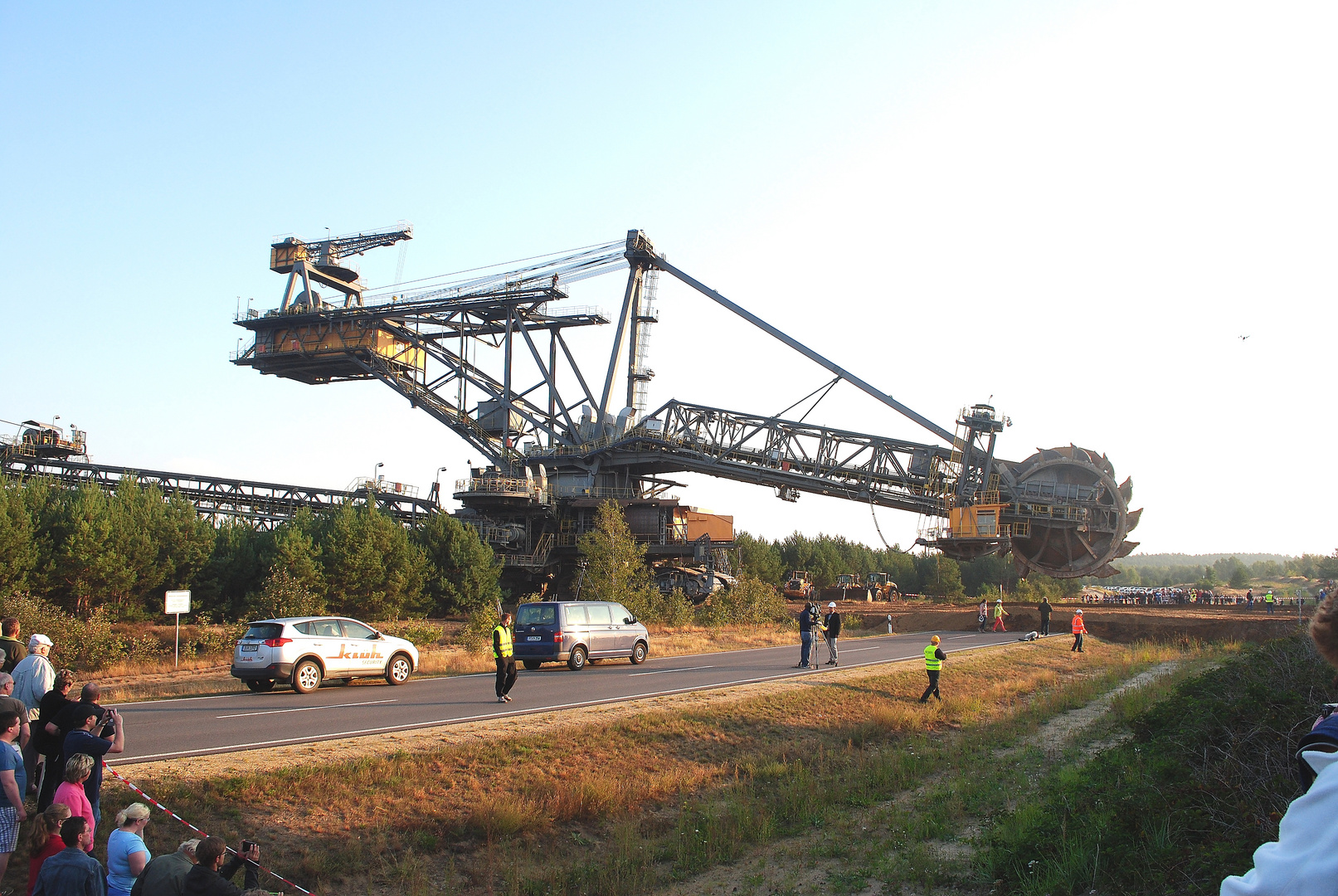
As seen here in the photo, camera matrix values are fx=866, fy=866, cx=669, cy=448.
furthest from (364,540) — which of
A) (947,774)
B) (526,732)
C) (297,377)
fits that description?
(947,774)

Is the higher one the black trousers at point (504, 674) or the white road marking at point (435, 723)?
the black trousers at point (504, 674)

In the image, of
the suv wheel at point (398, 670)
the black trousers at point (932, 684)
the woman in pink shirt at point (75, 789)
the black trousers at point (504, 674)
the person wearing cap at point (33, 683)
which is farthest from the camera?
the suv wheel at point (398, 670)

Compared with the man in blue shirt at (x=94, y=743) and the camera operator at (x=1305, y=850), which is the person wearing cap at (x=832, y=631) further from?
the camera operator at (x=1305, y=850)

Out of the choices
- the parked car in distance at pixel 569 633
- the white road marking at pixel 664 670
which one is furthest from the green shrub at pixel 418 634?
the white road marking at pixel 664 670

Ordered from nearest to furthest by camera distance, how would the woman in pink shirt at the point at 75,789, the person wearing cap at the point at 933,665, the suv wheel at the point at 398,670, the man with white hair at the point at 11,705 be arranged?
the woman in pink shirt at the point at 75,789 → the man with white hair at the point at 11,705 → the person wearing cap at the point at 933,665 → the suv wheel at the point at 398,670

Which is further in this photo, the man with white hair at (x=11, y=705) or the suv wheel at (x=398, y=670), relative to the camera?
the suv wheel at (x=398, y=670)

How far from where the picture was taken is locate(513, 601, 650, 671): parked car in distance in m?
23.2

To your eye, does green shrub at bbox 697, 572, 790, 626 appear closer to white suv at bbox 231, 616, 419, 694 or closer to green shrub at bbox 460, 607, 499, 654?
green shrub at bbox 460, 607, 499, 654

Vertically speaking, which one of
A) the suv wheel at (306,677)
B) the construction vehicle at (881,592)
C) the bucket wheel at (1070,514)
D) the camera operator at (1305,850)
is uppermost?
the bucket wheel at (1070,514)

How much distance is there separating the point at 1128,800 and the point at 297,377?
2554 inches

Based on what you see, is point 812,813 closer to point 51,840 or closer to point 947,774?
point 947,774

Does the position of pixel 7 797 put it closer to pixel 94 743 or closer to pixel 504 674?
pixel 94 743

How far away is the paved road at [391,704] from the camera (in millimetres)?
13453

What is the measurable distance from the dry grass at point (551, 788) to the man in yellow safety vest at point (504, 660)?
252cm
